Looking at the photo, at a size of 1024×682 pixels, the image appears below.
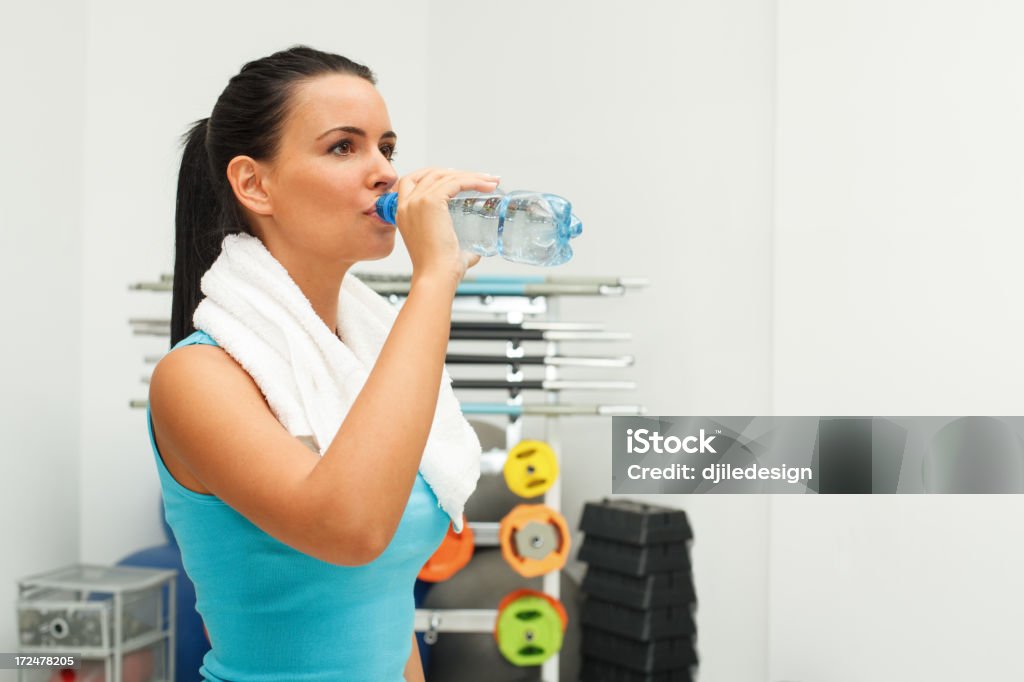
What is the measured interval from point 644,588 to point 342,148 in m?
1.68

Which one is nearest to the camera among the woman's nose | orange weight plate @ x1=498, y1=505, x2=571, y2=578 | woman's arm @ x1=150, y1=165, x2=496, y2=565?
woman's arm @ x1=150, y1=165, x2=496, y2=565

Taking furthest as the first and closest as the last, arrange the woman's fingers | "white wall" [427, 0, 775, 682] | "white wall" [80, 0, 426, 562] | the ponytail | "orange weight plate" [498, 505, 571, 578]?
"white wall" [80, 0, 426, 562]
"white wall" [427, 0, 775, 682]
"orange weight plate" [498, 505, 571, 578]
the ponytail
the woman's fingers

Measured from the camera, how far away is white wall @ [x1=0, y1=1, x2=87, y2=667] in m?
2.78

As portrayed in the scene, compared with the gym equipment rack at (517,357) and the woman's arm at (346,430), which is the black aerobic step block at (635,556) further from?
the woman's arm at (346,430)

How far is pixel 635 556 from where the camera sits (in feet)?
7.99

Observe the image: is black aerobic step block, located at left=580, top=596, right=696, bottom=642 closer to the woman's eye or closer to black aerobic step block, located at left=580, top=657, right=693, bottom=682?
black aerobic step block, located at left=580, top=657, right=693, bottom=682

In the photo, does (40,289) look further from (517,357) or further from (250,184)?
(250,184)

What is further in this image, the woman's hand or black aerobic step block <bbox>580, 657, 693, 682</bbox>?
black aerobic step block <bbox>580, 657, 693, 682</bbox>

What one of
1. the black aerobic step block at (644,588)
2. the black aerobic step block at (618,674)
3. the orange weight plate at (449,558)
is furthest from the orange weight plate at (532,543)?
the black aerobic step block at (618,674)

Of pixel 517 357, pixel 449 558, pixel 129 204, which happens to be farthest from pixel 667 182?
pixel 129 204

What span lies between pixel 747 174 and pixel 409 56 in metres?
1.30

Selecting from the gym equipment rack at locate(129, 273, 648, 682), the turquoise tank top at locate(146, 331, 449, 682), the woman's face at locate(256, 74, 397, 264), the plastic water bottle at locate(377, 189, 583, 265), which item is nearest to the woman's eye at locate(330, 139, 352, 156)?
the woman's face at locate(256, 74, 397, 264)

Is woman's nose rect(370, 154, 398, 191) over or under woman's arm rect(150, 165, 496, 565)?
over

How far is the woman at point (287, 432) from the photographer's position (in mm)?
779
